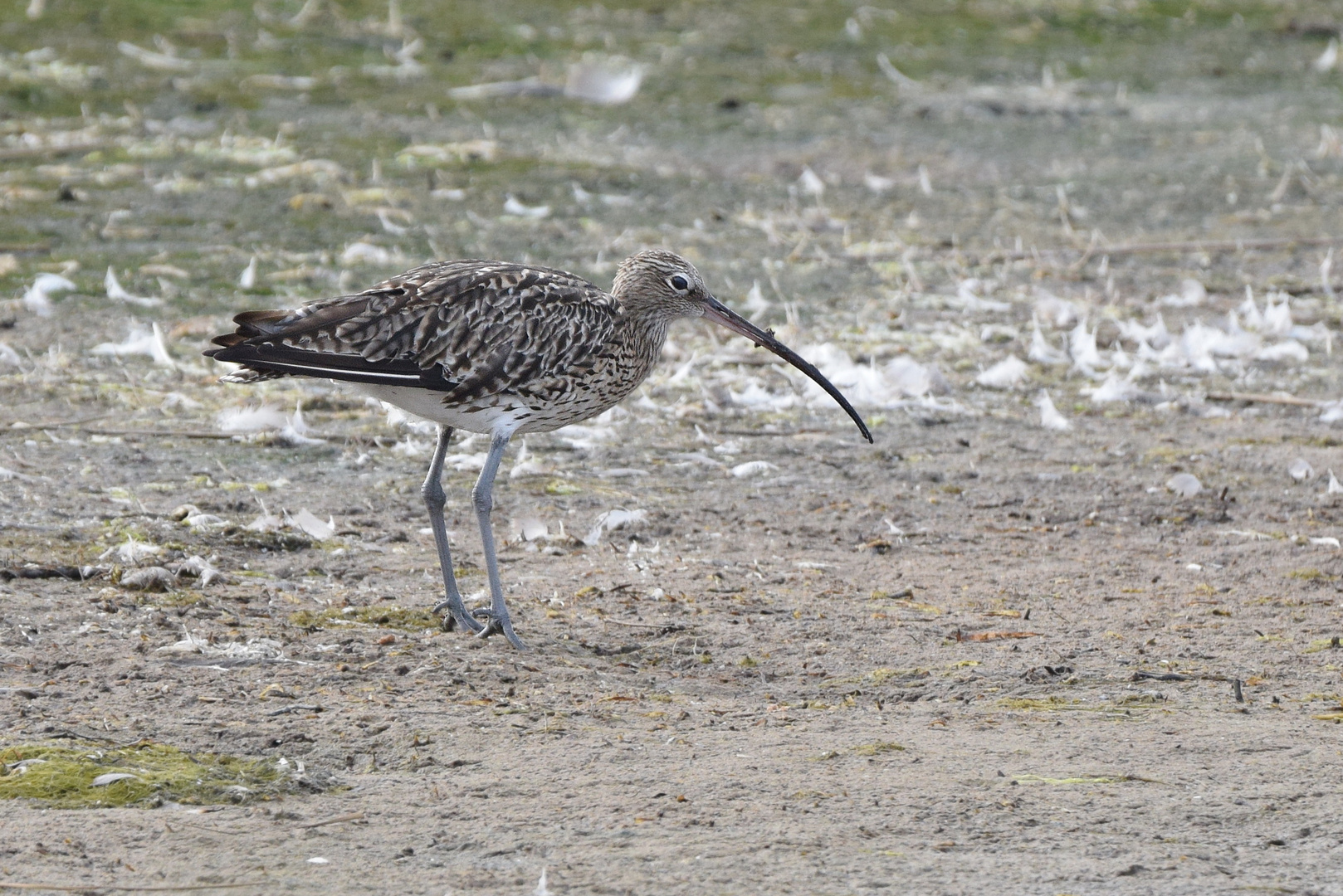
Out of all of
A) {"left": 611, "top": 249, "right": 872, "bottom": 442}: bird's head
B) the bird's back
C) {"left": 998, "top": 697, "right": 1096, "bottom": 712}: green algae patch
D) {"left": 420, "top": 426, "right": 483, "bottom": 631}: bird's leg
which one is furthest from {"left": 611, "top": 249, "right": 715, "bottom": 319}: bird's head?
{"left": 998, "top": 697, "right": 1096, "bottom": 712}: green algae patch

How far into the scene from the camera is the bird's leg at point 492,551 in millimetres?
6191

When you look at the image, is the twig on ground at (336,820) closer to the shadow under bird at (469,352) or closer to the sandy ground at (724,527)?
the sandy ground at (724,527)

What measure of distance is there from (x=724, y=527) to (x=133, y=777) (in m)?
3.44

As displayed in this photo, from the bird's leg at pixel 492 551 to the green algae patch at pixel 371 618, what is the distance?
9.0 inches

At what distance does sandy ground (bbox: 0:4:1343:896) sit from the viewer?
4754 millimetres

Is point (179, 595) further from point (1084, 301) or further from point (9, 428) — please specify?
point (1084, 301)

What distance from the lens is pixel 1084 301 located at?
37.0 feet

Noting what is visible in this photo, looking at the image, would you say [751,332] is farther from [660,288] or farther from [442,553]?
[442,553]

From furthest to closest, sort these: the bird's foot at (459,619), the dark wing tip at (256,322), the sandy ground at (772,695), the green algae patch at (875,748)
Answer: the bird's foot at (459,619)
the dark wing tip at (256,322)
the green algae patch at (875,748)
the sandy ground at (772,695)

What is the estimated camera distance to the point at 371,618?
635cm

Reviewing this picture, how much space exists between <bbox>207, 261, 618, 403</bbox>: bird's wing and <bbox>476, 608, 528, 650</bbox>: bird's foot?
0.79m

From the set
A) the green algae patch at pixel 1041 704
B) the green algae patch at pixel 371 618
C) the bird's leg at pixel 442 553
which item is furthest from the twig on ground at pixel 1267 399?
the green algae patch at pixel 371 618

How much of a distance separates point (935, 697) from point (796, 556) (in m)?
1.61

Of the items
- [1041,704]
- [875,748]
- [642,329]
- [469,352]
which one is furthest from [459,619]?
[1041,704]
